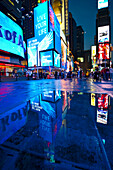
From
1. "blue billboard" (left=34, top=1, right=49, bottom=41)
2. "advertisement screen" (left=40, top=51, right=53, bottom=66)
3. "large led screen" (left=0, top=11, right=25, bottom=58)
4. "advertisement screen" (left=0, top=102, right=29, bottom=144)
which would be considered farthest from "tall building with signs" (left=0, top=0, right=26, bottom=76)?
"advertisement screen" (left=0, top=102, right=29, bottom=144)

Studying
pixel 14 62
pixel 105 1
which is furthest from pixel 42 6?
pixel 105 1

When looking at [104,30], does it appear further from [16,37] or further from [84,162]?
[84,162]

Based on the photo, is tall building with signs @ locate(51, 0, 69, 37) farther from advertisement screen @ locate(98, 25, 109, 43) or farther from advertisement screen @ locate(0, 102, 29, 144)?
advertisement screen @ locate(0, 102, 29, 144)

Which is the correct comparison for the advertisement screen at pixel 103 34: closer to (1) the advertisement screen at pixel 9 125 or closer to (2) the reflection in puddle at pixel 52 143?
(2) the reflection in puddle at pixel 52 143

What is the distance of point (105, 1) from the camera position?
5094 centimetres

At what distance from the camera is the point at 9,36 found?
85.8 ft

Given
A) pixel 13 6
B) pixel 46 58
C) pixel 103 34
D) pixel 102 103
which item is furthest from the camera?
pixel 103 34

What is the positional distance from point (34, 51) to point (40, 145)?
43146mm

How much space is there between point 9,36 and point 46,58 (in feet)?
48.0

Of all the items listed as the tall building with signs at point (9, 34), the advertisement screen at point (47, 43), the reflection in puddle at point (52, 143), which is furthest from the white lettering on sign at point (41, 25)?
the reflection in puddle at point (52, 143)

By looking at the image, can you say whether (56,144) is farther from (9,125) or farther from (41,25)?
(41,25)

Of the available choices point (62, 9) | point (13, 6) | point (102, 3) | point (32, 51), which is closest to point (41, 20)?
point (13, 6)

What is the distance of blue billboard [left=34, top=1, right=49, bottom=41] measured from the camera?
3825 centimetres

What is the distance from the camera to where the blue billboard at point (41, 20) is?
125 ft
